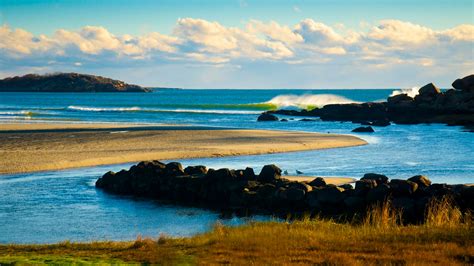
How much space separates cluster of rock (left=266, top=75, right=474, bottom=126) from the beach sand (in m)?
28.4

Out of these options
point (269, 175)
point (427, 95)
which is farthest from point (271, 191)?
point (427, 95)

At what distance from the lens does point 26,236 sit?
2156 cm

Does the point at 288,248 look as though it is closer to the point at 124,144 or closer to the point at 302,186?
the point at 302,186

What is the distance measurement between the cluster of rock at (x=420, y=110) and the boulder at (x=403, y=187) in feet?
191

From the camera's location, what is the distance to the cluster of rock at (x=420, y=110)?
85250 mm

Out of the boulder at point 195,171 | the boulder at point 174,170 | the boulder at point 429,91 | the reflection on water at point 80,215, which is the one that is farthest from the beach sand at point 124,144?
the boulder at point 429,91

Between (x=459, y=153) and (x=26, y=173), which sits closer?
(x=26, y=173)

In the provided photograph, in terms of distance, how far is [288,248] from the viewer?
1501 cm

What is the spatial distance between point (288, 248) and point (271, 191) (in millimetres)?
11575

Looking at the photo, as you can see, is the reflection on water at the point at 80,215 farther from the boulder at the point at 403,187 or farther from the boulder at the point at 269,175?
the boulder at the point at 403,187

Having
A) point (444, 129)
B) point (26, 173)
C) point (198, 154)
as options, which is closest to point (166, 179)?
point (26, 173)

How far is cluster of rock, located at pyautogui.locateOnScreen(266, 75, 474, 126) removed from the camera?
85.2 m

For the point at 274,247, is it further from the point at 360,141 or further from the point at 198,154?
the point at 360,141

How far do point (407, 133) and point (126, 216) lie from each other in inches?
1896
